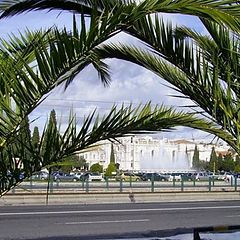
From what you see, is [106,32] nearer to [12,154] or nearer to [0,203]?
[12,154]

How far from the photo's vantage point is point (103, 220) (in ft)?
48.5

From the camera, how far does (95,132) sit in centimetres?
369

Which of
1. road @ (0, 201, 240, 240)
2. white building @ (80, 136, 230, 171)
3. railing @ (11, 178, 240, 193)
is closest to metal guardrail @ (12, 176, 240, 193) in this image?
railing @ (11, 178, 240, 193)

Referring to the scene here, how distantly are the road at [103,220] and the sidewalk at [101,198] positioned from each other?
2.19 feet

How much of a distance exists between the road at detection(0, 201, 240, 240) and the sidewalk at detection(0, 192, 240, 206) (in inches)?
26.3

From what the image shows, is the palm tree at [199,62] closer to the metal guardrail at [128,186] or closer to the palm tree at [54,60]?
the palm tree at [54,60]

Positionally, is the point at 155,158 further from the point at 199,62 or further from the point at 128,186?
the point at 199,62

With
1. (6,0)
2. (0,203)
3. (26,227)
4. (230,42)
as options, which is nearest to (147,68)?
(230,42)

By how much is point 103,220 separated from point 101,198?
6.55 m

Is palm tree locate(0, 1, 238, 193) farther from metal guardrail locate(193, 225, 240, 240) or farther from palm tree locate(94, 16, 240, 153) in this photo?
metal guardrail locate(193, 225, 240, 240)

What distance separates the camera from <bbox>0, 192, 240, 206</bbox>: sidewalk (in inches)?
772

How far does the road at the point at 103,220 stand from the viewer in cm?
A: 1192

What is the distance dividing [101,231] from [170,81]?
25.2ft

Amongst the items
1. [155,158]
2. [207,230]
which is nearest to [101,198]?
[207,230]
